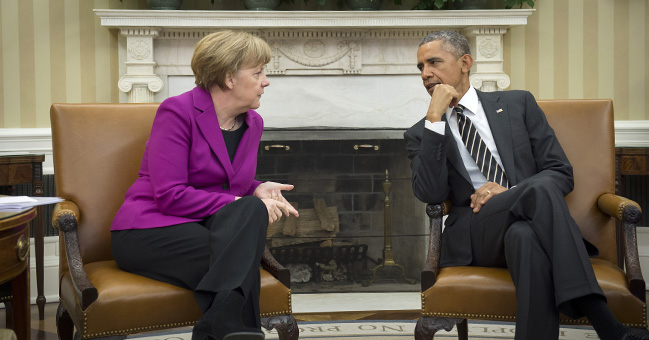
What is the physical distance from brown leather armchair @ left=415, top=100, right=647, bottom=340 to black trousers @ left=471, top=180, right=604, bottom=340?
3.9 inches

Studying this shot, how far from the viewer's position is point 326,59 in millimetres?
4059

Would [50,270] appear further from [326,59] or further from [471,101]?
[471,101]

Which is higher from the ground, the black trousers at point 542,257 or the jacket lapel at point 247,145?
the jacket lapel at point 247,145

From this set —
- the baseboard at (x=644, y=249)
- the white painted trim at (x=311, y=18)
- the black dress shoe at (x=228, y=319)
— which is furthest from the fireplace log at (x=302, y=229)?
the black dress shoe at (x=228, y=319)

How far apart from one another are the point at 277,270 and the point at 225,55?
2.32ft

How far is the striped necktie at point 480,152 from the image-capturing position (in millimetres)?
2396

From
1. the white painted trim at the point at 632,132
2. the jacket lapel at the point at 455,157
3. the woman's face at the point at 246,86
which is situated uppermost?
the woman's face at the point at 246,86

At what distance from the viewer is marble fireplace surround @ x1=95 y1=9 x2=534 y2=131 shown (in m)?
3.83

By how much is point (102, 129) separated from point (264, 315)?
0.94 m

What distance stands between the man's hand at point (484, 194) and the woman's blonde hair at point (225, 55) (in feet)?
2.87

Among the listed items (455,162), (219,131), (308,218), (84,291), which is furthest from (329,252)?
(84,291)

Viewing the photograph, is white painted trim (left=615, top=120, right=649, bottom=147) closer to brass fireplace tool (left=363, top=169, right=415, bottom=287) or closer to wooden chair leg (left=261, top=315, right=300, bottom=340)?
brass fireplace tool (left=363, top=169, right=415, bottom=287)

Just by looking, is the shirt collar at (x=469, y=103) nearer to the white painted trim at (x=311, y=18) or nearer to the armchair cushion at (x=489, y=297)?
the armchair cushion at (x=489, y=297)

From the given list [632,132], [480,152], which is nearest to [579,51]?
[632,132]
